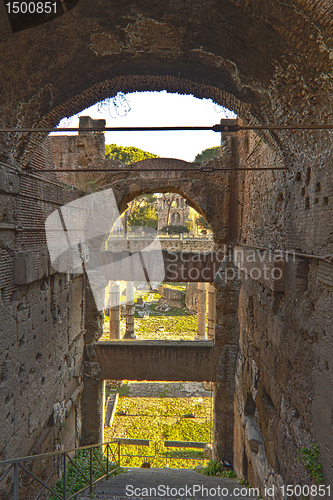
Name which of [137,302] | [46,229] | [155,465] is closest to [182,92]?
[46,229]

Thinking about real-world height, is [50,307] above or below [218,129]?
below

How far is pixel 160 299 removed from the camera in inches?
923

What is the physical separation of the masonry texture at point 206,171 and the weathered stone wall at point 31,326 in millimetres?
30

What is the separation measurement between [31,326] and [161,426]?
6.87 metres

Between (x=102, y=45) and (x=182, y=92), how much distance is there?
151 centimetres

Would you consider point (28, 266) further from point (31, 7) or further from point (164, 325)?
point (164, 325)

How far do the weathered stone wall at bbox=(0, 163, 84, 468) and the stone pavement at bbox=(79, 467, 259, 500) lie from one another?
1434 millimetres

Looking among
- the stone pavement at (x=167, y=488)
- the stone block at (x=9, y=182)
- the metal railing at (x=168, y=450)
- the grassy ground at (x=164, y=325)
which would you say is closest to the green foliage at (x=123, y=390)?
the metal railing at (x=168, y=450)

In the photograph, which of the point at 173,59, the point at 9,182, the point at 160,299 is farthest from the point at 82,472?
the point at 160,299

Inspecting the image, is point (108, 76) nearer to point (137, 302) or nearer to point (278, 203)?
point (278, 203)

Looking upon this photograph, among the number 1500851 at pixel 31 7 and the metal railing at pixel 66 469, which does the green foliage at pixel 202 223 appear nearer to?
the metal railing at pixel 66 469

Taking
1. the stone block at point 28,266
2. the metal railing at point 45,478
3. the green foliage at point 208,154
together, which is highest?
the green foliage at point 208,154

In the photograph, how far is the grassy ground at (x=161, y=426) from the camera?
9016 millimetres

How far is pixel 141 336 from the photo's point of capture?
16.5 m
